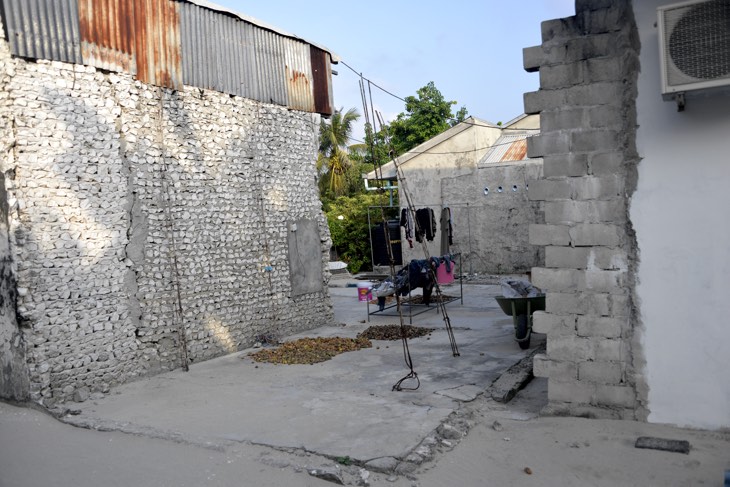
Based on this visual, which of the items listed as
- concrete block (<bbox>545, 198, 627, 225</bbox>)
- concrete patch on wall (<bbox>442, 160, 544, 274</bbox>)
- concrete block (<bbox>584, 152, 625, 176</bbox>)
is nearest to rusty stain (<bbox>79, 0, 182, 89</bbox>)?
concrete block (<bbox>545, 198, 627, 225</bbox>)

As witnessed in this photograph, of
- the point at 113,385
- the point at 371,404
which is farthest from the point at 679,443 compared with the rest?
the point at 113,385

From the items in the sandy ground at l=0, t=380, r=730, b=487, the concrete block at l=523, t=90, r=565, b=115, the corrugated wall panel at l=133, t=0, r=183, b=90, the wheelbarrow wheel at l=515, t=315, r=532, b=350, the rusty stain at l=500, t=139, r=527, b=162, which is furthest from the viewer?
the rusty stain at l=500, t=139, r=527, b=162

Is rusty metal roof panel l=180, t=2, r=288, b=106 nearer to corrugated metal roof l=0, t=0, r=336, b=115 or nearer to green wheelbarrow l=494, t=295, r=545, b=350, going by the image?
corrugated metal roof l=0, t=0, r=336, b=115

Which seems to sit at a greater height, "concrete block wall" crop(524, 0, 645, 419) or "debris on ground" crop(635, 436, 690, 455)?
"concrete block wall" crop(524, 0, 645, 419)

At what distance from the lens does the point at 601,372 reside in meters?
5.89

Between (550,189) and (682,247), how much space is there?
134cm

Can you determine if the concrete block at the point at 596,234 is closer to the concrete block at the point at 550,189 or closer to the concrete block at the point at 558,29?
the concrete block at the point at 550,189

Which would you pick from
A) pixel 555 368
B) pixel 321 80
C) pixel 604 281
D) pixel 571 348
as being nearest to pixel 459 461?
pixel 555 368

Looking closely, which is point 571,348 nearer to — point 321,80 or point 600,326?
point 600,326

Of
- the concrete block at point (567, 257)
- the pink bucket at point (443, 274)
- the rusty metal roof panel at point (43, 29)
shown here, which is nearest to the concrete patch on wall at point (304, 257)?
the pink bucket at point (443, 274)

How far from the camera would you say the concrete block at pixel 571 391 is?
5.98 m

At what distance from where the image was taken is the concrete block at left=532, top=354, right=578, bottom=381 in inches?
→ 238

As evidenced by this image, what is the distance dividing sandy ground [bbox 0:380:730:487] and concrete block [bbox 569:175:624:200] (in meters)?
2.23

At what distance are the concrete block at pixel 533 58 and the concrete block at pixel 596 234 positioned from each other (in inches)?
67.8
